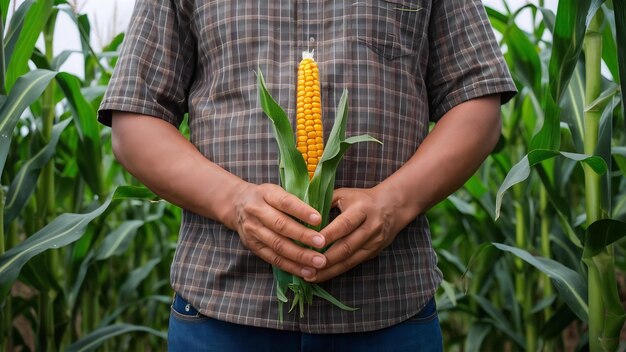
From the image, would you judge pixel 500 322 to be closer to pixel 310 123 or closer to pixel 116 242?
pixel 116 242

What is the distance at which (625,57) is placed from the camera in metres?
1.09

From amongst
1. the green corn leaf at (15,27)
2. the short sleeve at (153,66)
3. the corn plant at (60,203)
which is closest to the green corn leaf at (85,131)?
the corn plant at (60,203)

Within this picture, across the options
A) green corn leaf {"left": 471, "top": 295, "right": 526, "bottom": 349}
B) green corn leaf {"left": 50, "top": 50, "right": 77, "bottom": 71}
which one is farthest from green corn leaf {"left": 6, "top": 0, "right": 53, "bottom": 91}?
green corn leaf {"left": 471, "top": 295, "right": 526, "bottom": 349}

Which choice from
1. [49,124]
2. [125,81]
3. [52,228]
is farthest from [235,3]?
[49,124]

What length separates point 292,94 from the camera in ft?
3.31

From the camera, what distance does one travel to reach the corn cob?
37.3 inches

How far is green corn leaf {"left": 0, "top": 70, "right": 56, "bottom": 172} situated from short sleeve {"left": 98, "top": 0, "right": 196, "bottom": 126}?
0.35 metres

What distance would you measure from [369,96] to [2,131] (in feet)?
2.39

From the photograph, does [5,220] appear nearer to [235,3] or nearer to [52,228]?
[52,228]

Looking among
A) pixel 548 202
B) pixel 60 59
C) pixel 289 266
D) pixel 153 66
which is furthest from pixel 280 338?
pixel 548 202

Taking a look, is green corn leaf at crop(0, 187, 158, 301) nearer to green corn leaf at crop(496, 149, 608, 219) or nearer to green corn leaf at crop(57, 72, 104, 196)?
green corn leaf at crop(57, 72, 104, 196)

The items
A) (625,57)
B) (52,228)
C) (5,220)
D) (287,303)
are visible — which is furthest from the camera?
(5,220)

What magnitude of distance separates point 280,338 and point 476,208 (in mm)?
1635

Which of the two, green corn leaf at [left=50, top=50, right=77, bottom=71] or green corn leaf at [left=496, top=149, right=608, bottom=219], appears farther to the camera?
green corn leaf at [left=50, top=50, right=77, bottom=71]
